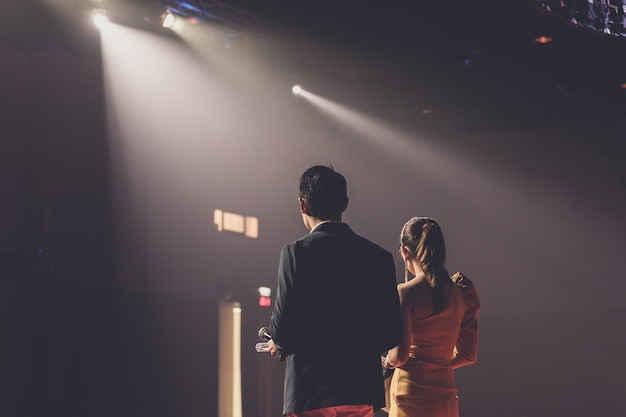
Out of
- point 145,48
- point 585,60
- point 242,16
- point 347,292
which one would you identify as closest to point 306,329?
point 347,292

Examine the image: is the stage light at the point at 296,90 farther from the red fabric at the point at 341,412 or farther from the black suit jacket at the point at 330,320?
the red fabric at the point at 341,412

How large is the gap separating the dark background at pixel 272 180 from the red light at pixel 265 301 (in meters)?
0.11

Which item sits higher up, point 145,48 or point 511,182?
point 145,48

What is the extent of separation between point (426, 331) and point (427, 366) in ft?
0.37

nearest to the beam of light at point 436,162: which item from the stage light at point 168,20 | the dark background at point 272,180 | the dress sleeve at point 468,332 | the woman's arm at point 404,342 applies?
the dark background at point 272,180

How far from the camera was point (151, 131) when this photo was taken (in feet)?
24.8

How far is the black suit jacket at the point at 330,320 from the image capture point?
5.52ft

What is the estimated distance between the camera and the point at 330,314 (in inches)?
67.6

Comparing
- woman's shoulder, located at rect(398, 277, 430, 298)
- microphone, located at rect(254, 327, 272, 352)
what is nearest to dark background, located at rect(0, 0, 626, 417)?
woman's shoulder, located at rect(398, 277, 430, 298)

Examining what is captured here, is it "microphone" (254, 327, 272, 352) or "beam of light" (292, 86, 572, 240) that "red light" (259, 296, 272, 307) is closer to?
"beam of light" (292, 86, 572, 240)

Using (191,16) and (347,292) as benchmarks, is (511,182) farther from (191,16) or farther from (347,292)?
(347,292)

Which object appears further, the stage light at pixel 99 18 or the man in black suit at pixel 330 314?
the stage light at pixel 99 18

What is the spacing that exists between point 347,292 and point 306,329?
0.15m

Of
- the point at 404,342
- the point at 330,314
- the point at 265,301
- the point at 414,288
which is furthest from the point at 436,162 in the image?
the point at 330,314
